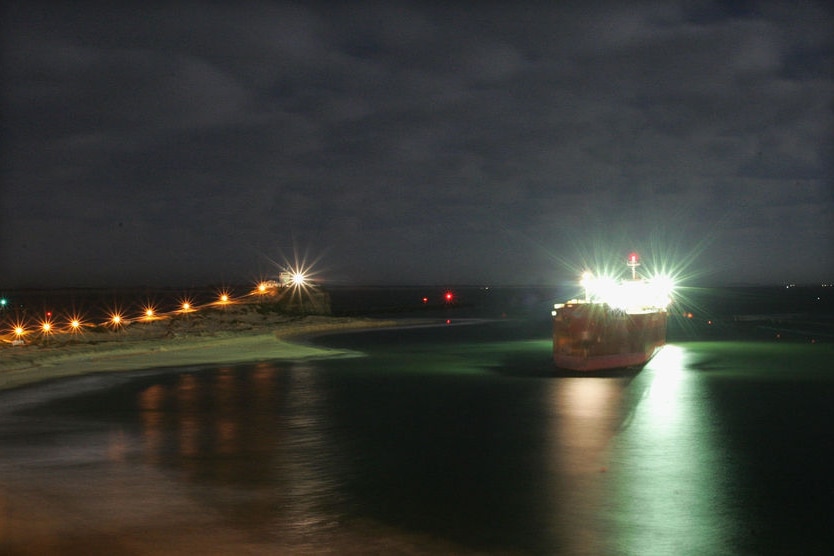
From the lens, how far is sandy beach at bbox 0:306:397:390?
32.4m

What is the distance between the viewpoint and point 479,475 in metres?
13.5

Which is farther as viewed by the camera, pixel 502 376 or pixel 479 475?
pixel 502 376

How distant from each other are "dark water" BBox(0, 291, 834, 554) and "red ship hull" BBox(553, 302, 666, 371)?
356 cm

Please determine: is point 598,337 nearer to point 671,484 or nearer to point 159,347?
point 671,484

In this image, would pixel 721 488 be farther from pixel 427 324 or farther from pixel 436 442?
pixel 427 324

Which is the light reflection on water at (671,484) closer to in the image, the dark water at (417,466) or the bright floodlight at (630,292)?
the dark water at (417,466)

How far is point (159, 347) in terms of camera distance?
42.1 meters

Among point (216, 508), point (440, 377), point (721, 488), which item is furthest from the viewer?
point (440, 377)

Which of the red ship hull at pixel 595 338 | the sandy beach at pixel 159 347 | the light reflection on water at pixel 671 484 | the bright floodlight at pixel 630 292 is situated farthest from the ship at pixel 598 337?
the sandy beach at pixel 159 347

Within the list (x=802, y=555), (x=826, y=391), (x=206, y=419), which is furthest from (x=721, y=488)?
(x=826, y=391)

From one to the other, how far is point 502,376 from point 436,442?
46.8ft

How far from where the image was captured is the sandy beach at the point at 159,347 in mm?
32438

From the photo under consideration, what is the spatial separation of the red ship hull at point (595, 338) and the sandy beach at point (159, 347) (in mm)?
12889

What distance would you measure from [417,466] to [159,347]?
3090 cm
